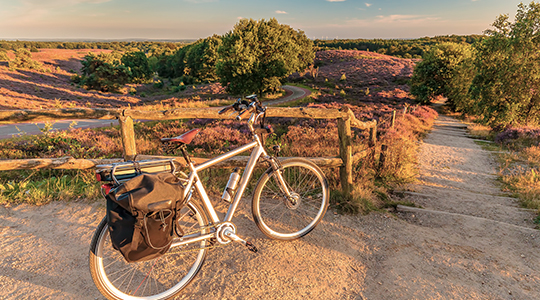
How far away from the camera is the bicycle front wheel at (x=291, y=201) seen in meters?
3.18

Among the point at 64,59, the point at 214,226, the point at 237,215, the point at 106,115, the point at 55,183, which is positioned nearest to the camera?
the point at 214,226

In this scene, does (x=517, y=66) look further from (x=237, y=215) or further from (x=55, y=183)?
(x=55, y=183)

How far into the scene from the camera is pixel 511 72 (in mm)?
15156

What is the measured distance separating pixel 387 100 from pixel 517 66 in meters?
12.5

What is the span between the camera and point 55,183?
4.83 metres

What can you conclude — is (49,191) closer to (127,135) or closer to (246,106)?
(127,135)

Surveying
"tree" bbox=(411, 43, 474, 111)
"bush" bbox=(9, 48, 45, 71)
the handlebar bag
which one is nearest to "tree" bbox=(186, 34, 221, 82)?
"bush" bbox=(9, 48, 45, 71)

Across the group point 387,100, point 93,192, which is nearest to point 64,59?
point 387,100

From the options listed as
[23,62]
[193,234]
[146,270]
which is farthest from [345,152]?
[23,62]

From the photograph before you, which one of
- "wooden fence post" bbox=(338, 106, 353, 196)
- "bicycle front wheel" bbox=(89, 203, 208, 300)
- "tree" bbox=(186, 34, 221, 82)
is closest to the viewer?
"bicycle front wheel" bbox=(89, 203, 208, 300)

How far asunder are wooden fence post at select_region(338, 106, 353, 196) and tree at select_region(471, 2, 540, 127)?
16733 mm

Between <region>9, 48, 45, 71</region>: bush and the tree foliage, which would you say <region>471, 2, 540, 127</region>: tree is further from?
<region>9, 48, 45, 71</region>: bush

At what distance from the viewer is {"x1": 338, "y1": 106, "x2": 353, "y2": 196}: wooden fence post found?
13.9 feet

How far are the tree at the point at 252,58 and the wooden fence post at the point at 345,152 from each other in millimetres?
25454
